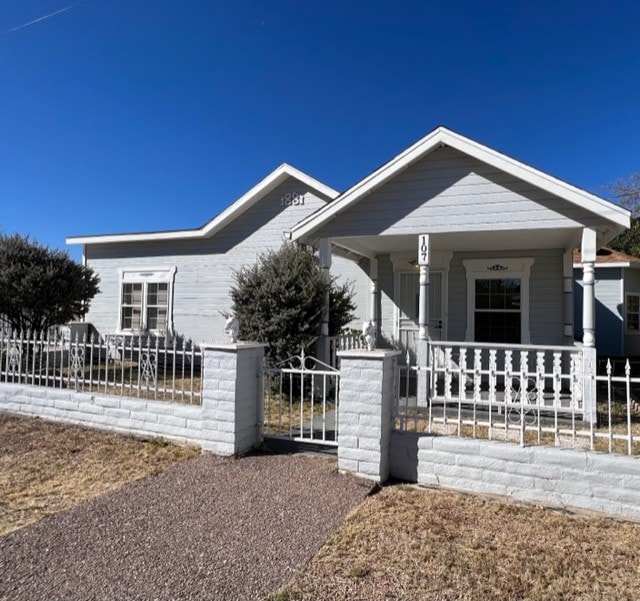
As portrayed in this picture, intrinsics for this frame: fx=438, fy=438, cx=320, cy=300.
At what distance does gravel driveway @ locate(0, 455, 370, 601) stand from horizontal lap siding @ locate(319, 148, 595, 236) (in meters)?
4.70

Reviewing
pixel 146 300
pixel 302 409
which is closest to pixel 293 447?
pixel 302 409

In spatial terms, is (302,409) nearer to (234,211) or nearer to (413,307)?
(413,307)

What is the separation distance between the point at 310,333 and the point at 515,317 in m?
4.80

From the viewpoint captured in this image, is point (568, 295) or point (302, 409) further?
point (568, 295)

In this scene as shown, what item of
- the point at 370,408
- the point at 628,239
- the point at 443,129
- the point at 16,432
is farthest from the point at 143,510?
the point at 628,239

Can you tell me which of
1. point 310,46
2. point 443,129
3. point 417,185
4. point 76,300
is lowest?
point 76,300

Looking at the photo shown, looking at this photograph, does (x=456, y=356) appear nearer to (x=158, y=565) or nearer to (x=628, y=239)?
(x=158, y=565)

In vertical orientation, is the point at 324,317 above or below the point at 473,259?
below

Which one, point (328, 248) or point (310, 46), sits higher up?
point (310, 46)

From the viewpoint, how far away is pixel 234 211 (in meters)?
12.3

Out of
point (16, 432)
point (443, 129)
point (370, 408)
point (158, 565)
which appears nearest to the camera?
point (158, 565)

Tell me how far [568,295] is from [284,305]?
6.04 meters

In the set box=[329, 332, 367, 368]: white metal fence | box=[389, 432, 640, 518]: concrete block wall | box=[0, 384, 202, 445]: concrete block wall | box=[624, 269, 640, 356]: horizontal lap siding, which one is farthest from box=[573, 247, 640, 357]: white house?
box=[0, 384, 202, 445]: concrete block wall

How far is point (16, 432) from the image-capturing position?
6.10m
